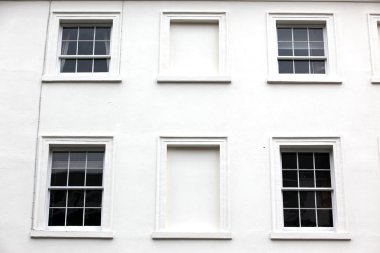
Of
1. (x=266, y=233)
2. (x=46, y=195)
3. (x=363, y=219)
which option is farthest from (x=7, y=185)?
(x=363, y=219)

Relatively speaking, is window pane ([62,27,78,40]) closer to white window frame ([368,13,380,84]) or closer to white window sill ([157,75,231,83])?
white window sill ([157,75,231,83])

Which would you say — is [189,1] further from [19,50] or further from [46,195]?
[46,195]

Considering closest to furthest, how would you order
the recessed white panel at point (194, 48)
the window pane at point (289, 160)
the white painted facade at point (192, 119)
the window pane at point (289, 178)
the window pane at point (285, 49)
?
1. the white painted facade at point (192, 119)
2. the window pane at point (289, 178)
3. the window pane at point (289, 160)
4. the recessed white panel at point (194, 48)
5. the window pane at point (285, 49)

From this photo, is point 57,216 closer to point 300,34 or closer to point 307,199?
point 307,199

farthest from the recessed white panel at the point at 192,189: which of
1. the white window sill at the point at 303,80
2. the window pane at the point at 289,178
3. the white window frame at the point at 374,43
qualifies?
the white window frame at the point at 374,43

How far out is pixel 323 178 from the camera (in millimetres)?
11422

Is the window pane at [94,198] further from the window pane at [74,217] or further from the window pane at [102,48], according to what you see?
the window pane at [102,48]

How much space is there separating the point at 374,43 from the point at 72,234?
718cm

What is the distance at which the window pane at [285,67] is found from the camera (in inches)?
476

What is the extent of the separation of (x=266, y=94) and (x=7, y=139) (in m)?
5.21

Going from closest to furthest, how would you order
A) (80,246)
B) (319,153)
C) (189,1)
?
(80,246) → (319,153) → (189,1)

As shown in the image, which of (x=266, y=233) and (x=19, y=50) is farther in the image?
(x=19, y=50)

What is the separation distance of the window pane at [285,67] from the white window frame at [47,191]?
12.4ft

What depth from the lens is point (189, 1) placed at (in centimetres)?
1240
